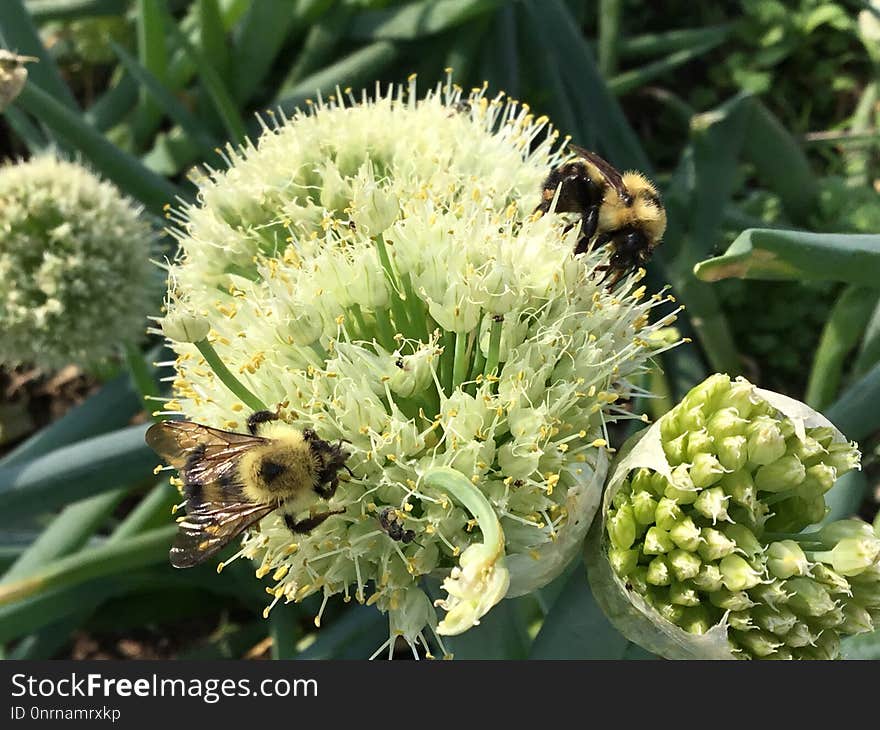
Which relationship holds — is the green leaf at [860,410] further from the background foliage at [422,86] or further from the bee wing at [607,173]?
the bee wing at [607,173]

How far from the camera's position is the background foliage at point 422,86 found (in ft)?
4.35

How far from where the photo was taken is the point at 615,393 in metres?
0.90

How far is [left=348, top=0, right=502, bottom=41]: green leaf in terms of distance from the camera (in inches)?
61.4

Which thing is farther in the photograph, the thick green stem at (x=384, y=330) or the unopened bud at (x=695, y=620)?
the thick green stem at (x=384, y=330)

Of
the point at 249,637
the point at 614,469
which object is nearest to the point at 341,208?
the point at 614,469

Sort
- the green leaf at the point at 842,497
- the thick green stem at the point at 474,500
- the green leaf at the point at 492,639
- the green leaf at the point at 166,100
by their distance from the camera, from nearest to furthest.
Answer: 1. the thick green stem at the point at 474,500
2. the green leaf at the point at 492,639
3. the green leaf at the point at 842,497
4. the green leaf at the point at 166,100

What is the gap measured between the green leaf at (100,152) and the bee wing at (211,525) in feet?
2.45

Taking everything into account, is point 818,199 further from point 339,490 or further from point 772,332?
point 339,490

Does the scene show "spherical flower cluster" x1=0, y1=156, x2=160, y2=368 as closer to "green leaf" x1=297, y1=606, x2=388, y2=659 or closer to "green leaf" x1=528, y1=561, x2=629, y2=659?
"green leaf" x1=297, y1=606, x2=388, y2=659

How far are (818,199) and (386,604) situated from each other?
1192 mm

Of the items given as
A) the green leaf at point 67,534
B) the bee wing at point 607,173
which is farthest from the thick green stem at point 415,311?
the green leaf at point 67,534

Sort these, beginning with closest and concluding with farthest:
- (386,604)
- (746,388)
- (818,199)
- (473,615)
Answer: (473,615), (746,388), (386,604), (818,199)

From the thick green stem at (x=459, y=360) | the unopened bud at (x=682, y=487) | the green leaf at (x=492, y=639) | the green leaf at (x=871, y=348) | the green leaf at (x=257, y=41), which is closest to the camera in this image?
the unopened bud at (x=682, y=487)

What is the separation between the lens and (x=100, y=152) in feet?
4.55
